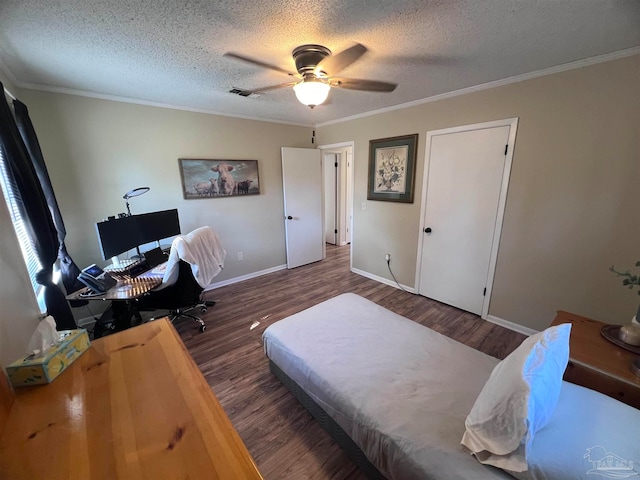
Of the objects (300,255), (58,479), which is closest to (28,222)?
(58,479)

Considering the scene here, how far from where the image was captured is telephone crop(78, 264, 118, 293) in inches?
79.7

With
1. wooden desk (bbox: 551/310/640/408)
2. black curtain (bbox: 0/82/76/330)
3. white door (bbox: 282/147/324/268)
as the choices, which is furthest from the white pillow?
white door (bbox: 282/147/324/268)

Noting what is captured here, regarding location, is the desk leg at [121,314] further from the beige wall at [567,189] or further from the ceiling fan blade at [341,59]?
the beige wall at [567,189]

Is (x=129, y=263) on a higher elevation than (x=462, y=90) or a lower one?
lower

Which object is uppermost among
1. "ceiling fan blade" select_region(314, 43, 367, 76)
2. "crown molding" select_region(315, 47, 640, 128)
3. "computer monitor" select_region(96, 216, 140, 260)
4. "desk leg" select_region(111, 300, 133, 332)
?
"crown molding" select_region(315, 47, 640, 128)

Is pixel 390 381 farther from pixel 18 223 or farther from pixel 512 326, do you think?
pixel 18 223

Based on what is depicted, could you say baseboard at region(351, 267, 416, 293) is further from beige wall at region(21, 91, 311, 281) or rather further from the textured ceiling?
the textured ceiling

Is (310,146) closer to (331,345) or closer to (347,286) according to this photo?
(347,286)

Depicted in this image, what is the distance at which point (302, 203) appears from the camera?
13.9 feet

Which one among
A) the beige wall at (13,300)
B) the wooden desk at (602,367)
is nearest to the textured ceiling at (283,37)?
the beige wall at (13,300)

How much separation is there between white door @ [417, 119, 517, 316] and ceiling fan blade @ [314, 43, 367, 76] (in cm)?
163

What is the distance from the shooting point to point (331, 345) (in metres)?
1.65

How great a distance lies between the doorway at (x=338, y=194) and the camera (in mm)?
5438

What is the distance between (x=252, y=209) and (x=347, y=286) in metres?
1.85
